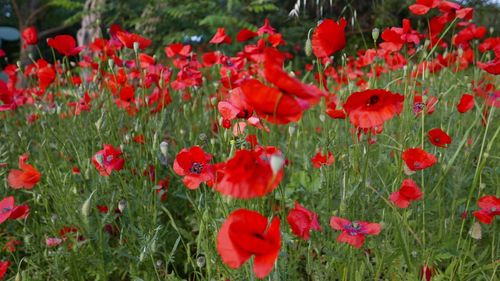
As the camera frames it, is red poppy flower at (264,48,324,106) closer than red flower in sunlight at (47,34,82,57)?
Yes

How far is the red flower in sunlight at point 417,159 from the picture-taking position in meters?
1.36

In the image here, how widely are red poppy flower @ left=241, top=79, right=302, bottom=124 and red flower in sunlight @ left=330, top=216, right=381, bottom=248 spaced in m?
0.46

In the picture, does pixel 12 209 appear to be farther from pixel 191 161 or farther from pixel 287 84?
pixel 287 84

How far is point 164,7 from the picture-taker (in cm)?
584

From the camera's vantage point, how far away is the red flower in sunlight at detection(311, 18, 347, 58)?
130 centimetres

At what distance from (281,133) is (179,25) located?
3.62m

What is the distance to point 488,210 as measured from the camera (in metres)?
1.35

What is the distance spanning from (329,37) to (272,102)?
601 millimetres

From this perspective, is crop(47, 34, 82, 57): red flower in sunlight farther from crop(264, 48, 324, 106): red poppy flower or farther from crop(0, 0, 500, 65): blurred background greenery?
crop(0, 0, 500, 65): blurred background greenery

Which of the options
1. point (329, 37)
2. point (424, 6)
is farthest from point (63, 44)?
point (424, 6)

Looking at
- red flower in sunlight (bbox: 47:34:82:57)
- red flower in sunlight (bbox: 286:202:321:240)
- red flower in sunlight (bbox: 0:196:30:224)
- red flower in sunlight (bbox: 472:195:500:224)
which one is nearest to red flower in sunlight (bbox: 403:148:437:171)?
red flower in sunlight (bbox: 472:195:500:224)

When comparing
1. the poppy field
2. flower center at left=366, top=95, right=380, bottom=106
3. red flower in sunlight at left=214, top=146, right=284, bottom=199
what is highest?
red flower in sunlight at left=214, top=146, right=284, bottom=199

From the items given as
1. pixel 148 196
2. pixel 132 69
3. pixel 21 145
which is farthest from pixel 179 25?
pixel 148 196

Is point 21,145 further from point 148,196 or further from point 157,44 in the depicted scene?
point 157,44
